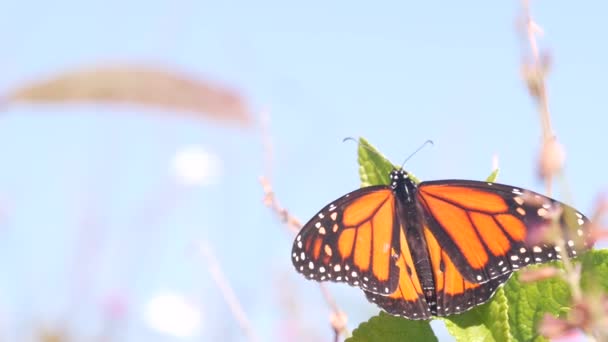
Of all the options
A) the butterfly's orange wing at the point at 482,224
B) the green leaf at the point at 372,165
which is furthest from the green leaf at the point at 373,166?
the butterfly's orange wing at the point at 482,224

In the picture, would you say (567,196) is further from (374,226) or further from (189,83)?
(189,83)

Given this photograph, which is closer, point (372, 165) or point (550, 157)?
point (550, 157)

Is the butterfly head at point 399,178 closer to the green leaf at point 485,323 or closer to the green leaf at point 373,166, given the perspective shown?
the green leaf at point 373,166

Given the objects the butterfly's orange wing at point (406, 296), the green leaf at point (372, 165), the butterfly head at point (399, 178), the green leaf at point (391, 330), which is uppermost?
the green leaf at point (372, 165)

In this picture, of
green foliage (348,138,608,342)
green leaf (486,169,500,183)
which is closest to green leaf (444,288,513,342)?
green foliage (348,138,608,342)

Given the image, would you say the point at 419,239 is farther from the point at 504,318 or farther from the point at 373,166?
the point at 504,318

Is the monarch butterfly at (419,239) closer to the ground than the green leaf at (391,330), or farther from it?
farther from it

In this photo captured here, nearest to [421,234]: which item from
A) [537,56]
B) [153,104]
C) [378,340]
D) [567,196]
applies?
[378,340]

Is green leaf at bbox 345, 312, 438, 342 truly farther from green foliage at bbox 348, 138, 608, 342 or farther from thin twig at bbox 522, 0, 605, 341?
thin twig at bbox 522, 0, 605, 341

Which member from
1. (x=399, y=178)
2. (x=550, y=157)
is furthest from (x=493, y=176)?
(x=550, y=157)
